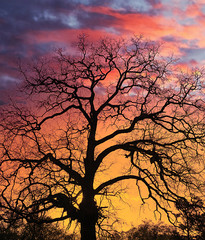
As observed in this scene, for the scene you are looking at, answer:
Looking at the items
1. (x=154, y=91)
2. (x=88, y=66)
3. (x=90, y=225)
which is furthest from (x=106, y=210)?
(x=88, y=66)

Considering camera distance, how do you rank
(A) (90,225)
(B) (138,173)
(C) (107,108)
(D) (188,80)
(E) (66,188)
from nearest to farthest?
(E) (66,188) → (A) (90,225) → (B) (138,173) → (D) (188,80) → (C) (107,108)

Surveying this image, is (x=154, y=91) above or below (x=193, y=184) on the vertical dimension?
above

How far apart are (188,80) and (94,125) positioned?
5.06 meters

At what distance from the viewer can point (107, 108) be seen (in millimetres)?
14445

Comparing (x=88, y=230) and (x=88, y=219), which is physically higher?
(x=88, y=219)

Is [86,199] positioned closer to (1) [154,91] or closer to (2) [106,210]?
(2) [106,210]

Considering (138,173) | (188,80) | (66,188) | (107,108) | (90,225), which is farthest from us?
(107,108)

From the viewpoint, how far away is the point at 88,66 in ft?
46.1

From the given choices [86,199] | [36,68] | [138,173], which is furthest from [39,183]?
[36,68]

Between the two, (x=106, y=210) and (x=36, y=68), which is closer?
(x=106, y=210)

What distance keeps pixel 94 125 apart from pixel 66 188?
3418mm

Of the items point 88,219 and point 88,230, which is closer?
point 88,230

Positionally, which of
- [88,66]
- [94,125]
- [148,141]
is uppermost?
[88,66]

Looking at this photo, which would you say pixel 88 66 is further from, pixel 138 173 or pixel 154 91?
pixel 138 173
